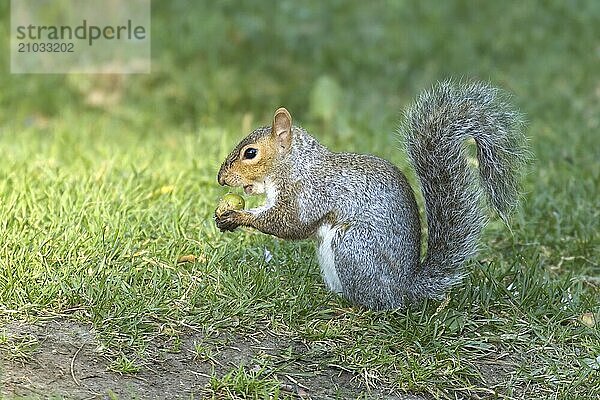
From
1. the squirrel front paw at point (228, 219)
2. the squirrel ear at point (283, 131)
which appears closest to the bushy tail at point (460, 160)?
the squirrel ear at point (283, 131)

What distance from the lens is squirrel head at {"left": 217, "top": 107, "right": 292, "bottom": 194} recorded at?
3350mm

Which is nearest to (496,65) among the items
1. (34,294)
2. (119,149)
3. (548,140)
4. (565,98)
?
(565,98)

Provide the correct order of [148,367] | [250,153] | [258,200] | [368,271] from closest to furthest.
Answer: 1. [148,367]
2. [368,271]
3. [250,153]
4. [258,200]

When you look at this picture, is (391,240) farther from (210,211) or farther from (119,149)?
(119,149)

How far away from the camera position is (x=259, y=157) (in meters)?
3.36

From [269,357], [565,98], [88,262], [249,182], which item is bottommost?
[269,357]

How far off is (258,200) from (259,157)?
3.18ft

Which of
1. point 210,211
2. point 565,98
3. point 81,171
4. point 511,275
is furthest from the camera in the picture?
point 565,98

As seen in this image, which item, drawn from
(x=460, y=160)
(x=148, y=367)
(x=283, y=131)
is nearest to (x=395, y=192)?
(x=460, y=160)

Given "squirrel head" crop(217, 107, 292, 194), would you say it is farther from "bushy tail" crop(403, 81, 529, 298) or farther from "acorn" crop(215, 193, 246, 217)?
"bushy tail" crop(403, 81, 529, 298)

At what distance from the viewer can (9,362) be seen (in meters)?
2.92

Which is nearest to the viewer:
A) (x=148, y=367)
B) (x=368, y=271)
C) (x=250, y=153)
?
(x=148, y=367)

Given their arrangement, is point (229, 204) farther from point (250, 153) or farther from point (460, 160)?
point (460, 160)

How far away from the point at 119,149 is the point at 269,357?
7.15 ft
